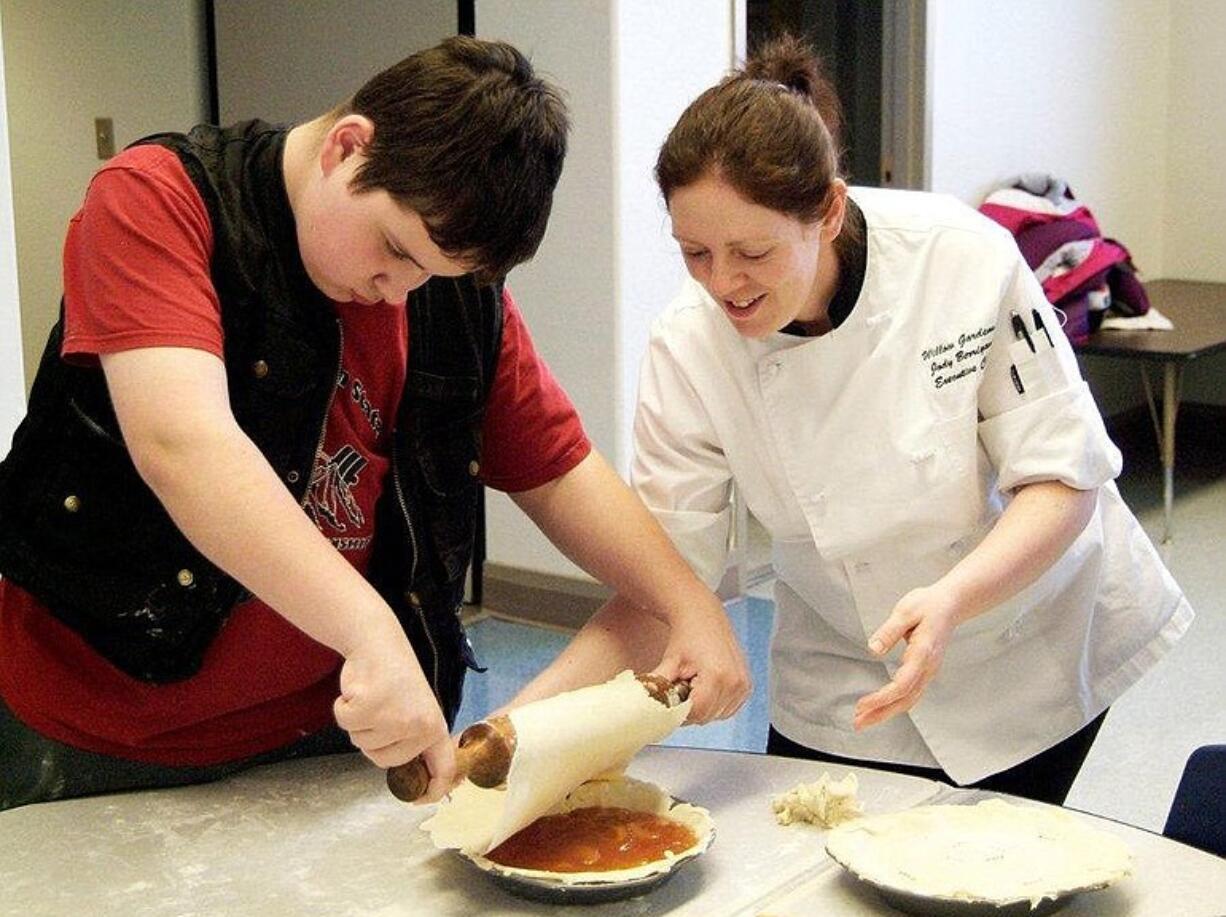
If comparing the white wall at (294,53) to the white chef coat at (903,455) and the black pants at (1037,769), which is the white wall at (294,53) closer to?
the white chef coat at (903,455)

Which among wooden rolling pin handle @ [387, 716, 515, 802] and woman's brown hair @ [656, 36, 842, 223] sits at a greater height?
woman's brown hair @ [656, 36, 842, 223]

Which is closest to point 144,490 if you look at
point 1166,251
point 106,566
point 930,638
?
point 106,566

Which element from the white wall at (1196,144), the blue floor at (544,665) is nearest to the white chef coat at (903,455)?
the blue floor at (544,665)

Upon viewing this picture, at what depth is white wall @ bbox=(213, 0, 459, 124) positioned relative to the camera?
13.5ft

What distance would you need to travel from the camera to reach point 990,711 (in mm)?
1760

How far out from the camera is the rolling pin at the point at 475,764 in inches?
51.0

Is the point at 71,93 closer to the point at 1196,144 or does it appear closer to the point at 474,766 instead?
the point at 474,766

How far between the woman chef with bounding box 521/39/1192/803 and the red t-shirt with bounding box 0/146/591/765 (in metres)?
0.23

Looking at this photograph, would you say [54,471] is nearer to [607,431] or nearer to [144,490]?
[144,490]

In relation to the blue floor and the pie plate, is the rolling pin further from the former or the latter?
the blue floor

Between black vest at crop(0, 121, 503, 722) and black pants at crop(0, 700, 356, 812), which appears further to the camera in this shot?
black pants at crop(0, 700, 356, 812)

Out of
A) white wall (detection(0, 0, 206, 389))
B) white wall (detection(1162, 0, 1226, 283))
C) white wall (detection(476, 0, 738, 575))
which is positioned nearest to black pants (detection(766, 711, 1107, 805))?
white wall (detection(476, 0, 738, 575))

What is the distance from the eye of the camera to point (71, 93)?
4.25 m

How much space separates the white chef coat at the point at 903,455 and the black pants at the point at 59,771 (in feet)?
1.85
